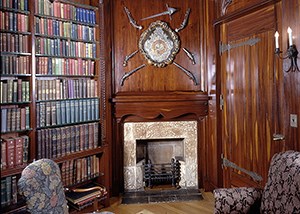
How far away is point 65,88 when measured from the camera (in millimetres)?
2863

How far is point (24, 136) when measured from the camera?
8.11ft

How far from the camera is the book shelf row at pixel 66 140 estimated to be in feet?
8.61

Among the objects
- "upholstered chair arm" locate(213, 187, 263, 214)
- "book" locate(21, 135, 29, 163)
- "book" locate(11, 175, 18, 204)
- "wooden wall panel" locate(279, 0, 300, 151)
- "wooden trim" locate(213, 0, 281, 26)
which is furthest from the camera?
"wooden trim" locate(213, 0, 281, 26)

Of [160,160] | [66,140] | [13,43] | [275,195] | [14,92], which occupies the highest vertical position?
[13,43]

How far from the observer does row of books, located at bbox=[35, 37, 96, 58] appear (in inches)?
103

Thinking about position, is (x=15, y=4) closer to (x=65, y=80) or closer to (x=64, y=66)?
(x=64, y=66)

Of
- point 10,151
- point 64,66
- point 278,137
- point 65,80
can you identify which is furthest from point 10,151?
point 278,137

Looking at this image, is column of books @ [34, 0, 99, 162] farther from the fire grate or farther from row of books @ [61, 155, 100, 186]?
the fire grate

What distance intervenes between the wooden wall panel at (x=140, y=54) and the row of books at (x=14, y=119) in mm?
1395

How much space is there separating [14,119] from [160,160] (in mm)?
2194

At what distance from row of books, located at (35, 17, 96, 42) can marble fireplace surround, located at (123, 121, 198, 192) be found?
1264 mm

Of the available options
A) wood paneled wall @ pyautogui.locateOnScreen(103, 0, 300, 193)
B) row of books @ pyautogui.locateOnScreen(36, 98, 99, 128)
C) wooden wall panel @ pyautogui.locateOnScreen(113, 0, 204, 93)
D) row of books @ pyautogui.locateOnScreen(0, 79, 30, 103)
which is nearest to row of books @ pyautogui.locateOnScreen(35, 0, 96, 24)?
wood paneled wall @ pyautogui.locateOnScreen(103, 0, 300, 193)

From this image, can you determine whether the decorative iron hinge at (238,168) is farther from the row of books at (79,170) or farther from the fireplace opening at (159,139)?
the row of books at (79,170)

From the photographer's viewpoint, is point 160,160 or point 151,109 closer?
point 151,109
